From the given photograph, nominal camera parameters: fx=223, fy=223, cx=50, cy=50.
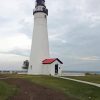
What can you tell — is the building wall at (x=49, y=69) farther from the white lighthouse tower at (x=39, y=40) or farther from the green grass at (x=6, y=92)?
the green grass at (x=6, y=92)

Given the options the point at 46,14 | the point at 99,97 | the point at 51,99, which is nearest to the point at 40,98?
the point at 51,99

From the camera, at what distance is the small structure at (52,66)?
39091 millimetres

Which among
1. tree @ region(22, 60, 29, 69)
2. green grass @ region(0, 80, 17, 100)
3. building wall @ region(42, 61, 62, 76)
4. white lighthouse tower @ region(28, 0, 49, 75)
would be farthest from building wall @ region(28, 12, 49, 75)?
tree @ region(22, 60, 29, 69)

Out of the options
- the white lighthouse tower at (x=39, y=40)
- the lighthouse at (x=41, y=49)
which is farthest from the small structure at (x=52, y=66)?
the white lighthouse tower at (x=39, y=40)

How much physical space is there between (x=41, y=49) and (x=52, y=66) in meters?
3.67

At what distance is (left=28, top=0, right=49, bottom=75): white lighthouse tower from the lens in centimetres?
4003

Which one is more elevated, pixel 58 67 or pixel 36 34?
pixel 36 34

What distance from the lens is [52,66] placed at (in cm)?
3931

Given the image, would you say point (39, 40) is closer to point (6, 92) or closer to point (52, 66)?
point (52, 66)

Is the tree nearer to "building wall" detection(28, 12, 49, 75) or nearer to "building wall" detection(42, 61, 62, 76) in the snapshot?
"building wall" detection(28, 12, 49, 75)

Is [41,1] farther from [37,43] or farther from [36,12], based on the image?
[37,43]

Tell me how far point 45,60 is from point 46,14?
863 centimetres

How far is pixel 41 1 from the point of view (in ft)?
135

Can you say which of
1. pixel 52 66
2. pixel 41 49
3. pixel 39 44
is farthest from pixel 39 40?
pixel 52 66
